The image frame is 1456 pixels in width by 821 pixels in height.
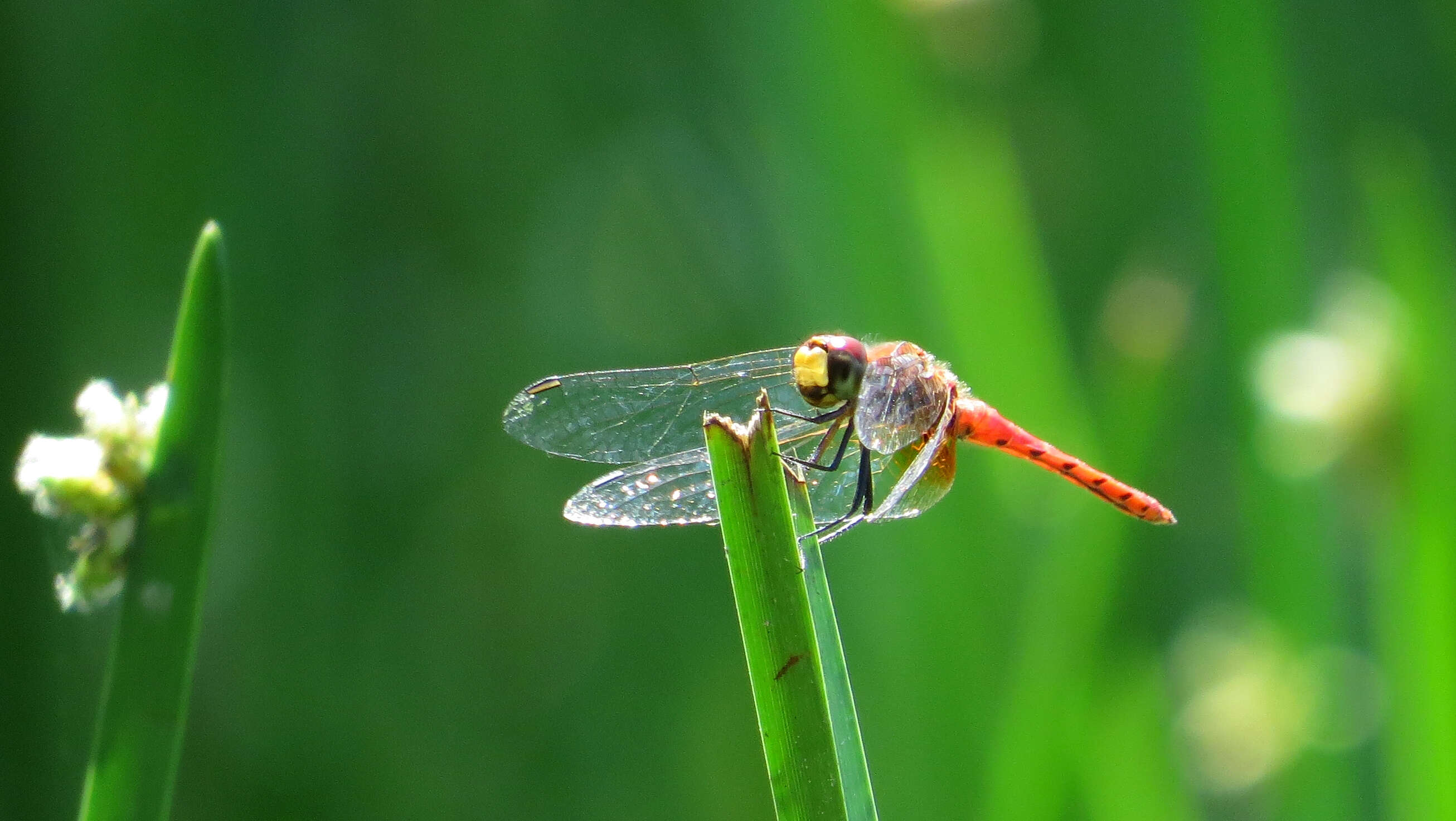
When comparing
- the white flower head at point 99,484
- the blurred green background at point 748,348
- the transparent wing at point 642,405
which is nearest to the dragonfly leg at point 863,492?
the transparent wing at point 642,405

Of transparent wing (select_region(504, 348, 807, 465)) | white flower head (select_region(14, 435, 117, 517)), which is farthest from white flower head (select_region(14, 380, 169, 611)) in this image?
transparent wing (select_region(504, 348, 807, 465))

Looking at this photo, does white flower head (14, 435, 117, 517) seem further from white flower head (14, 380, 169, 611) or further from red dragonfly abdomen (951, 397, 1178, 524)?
red dragonfly abdomen (951, 397, 1178, 524)

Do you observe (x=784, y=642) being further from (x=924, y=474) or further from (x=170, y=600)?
(x=924, y=474)

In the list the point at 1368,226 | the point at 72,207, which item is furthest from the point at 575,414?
the point at 1368,226

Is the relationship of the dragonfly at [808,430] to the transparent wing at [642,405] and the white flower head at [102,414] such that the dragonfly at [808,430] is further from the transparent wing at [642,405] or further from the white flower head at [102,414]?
the white flower head at [102,414]

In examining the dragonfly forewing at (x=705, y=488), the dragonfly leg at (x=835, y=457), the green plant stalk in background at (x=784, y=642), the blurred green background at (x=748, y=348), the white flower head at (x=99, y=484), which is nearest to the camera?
the green plant stalk in background at (x=784, y=642)

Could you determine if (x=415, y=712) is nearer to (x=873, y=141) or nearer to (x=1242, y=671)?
(x=873, y=141)

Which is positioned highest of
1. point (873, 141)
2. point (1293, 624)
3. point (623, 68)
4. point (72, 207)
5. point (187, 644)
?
point (623, 68)
